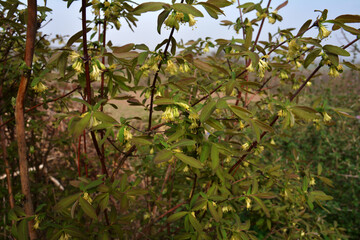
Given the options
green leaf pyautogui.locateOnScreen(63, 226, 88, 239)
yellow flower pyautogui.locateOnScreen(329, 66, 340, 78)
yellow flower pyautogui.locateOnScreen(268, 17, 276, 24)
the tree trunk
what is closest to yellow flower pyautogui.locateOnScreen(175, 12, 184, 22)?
the tree trunk

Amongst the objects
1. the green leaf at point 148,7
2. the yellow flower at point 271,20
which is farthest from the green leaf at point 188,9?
the yellow flower at point 271,20

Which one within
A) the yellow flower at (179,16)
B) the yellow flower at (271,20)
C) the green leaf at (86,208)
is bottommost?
the green leaf at (86,208)

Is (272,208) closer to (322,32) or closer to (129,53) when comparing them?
(322,32)

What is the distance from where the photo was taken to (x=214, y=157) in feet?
2.79

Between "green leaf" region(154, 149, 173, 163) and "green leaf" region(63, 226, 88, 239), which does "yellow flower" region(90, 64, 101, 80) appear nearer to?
"green leaf" region(154, 149, 173, 163)

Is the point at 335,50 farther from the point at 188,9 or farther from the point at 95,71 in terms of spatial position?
the point at 95,71

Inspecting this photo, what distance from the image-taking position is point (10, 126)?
67.2 inches

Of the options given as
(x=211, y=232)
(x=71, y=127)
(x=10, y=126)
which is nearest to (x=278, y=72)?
(x=211, y=232)

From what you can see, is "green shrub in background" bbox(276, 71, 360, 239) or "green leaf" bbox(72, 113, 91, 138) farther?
"green shrub in background" bbox(276, 71, 360, 239)

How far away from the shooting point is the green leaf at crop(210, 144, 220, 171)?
2.74ft

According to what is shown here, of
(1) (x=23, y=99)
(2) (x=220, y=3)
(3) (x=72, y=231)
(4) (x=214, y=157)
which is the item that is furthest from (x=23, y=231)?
(2) (x=220, y=3)

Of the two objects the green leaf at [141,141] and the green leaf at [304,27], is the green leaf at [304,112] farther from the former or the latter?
the green leaf at [141,141]

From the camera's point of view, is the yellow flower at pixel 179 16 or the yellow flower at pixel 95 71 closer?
the yellow flower at pixel 179 16

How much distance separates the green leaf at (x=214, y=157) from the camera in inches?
32.9
